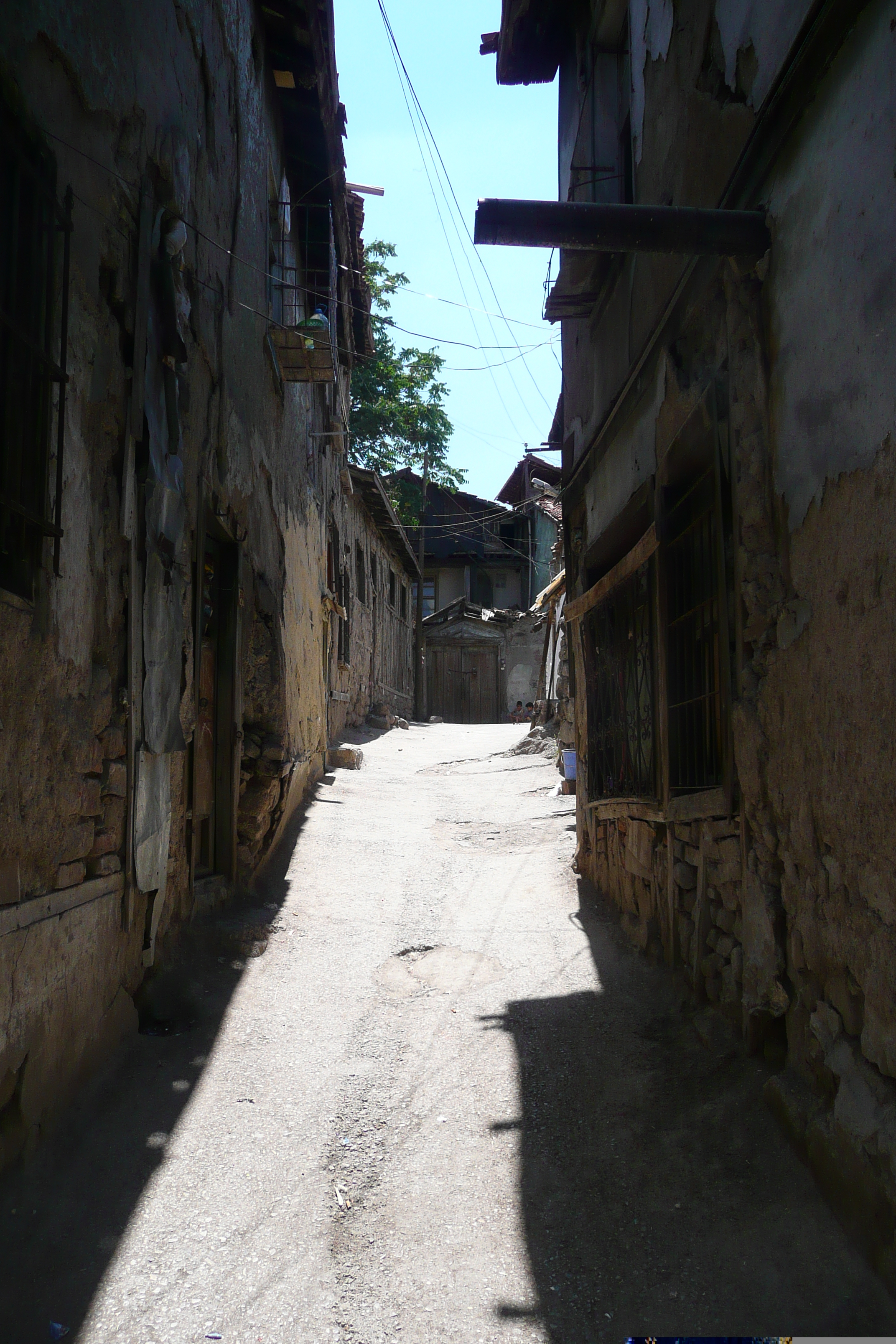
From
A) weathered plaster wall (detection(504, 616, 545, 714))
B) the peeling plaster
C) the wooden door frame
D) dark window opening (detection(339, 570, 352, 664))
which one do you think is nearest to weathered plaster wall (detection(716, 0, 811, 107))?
the peeling plaster

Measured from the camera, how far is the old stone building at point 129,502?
287 centimetres

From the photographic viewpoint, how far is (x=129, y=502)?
12.3 feet

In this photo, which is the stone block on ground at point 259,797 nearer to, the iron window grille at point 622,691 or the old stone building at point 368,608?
the iron window grille at point 622,691

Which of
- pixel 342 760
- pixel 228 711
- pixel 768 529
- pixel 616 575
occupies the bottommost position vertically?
pixel 342 760

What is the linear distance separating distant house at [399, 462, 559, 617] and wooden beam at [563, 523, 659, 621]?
24338mm

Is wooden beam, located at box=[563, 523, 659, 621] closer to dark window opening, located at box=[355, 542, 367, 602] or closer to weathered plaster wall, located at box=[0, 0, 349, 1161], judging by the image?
weathered plaster wall, located at box=[0, 0, 349, 1161]

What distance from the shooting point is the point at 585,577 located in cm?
671

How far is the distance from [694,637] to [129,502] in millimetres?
2693

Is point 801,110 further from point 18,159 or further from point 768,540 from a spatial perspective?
point 18,159

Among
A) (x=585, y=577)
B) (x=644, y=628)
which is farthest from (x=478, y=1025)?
(x=585, y=577)

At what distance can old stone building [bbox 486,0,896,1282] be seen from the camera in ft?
7.91

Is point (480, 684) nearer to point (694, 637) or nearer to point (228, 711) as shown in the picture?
point (228, 711)

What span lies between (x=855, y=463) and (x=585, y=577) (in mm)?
4212

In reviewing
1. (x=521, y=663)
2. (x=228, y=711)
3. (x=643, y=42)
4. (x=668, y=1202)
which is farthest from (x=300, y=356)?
(x=521, y=663)
